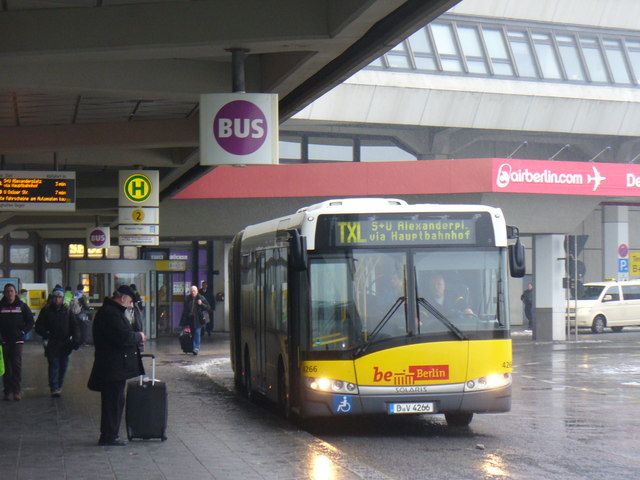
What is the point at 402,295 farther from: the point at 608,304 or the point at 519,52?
the point at 519,52

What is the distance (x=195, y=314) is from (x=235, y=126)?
64.4ft

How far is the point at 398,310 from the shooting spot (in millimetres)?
15031

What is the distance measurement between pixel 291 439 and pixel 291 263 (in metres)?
2.27

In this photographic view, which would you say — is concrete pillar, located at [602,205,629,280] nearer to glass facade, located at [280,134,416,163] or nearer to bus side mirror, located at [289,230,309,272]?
glass facade, located at [280,134,416,163]

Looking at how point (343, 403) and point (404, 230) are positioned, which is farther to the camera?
point (404, 230)

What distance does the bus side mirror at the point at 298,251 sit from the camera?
1483cm

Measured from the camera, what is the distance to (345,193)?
36469 mm

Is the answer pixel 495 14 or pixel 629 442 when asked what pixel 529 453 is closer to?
pixel 629 442

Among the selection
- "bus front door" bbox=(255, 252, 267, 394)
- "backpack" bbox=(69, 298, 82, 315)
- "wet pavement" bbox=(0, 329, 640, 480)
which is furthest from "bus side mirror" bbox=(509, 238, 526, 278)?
"backpack" bbox=(69, 298, 82, 315)

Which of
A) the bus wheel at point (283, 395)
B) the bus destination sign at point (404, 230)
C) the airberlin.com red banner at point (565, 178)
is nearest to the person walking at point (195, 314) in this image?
the airberlin.com red banner at point (565, 178)

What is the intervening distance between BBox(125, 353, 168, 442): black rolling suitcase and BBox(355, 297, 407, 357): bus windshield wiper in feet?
7.90

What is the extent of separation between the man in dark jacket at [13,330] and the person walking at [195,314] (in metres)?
13.5

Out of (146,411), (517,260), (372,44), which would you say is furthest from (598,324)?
(372,44)

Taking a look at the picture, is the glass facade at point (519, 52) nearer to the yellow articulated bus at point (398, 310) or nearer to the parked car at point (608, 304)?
the parked car at point (608, 304)
